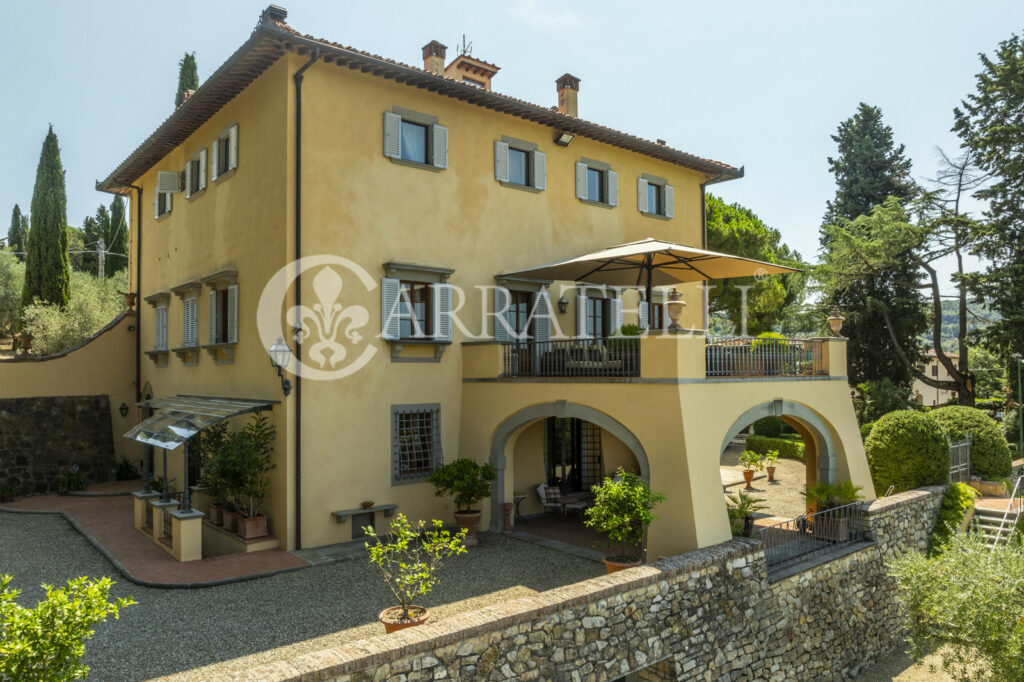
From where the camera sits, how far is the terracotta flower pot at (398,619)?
A: 7637 mm

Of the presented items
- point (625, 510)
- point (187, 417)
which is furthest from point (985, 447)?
point (187, 417)

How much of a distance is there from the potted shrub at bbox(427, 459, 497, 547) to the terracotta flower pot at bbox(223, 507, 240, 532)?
3.86m

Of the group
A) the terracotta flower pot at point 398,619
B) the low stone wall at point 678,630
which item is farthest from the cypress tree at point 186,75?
the low stone wall at point 678,630

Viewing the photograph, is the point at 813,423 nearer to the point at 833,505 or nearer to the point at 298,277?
the point at 833,505

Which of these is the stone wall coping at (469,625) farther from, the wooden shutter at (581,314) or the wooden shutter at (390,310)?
the wooden shutter at (581,314)

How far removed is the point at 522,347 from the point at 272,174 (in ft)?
19.9

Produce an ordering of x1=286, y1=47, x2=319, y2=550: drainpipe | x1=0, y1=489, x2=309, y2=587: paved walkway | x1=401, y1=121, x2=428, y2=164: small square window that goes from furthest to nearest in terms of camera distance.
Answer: x1=401, y1=121, x2=428, y2=164: small square window
x1=286, y1=47, x2=319, y2=550: drainpipe
x1=0, y1=489, x2=309, y2=587: paved walkway

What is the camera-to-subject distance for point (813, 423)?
516 inches

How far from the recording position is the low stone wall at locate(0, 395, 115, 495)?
704 inches

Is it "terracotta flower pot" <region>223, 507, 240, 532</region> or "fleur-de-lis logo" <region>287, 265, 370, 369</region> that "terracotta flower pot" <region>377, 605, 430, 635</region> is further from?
"terracotta flower pot" <region>223, 507, 240, 532</region>

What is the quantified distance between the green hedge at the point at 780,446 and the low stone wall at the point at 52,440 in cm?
2372

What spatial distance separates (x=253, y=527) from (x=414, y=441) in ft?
11.3

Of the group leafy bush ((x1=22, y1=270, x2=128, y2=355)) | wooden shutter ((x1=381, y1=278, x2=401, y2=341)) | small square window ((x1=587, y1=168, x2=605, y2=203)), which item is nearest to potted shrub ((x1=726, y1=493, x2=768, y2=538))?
wooden shutter ((x1=381, y1=278, x2=401, y2=341))

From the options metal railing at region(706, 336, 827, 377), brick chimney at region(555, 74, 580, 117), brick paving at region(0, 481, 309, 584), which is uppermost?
brick chimney at region(555, 74, 580, 117)
